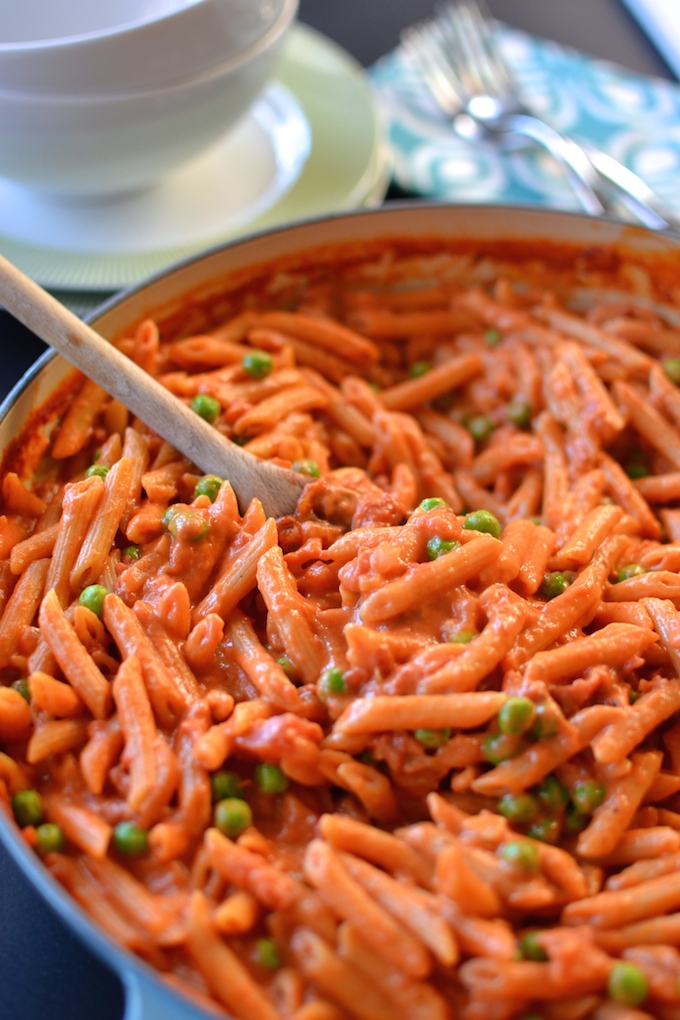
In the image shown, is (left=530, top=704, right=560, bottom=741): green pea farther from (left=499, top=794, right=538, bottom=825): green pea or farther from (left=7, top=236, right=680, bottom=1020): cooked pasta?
(left=499, top=794, right=538, bottom=825): green pea

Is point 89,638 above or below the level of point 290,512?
above

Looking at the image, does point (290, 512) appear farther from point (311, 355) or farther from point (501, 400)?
point (501, 400)

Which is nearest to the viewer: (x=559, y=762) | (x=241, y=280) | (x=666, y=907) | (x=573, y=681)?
(x=666, y=907)

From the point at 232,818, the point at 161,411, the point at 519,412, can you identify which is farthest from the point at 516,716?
the point at 519,412

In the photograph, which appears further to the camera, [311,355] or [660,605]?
[311,355]

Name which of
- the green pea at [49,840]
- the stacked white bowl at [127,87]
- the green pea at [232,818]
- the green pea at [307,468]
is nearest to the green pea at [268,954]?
the green pea at [232,818]

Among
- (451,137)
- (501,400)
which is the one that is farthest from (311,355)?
(451,137)

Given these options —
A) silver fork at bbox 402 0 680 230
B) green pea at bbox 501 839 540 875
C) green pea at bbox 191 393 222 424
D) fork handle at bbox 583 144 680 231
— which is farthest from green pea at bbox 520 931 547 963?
silver fork at bbox 402 0 680 230
